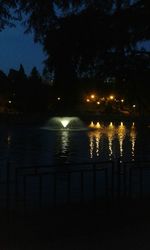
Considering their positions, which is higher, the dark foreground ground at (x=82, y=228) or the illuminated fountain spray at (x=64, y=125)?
the illuminated fountain spray at (x=64, y=125)

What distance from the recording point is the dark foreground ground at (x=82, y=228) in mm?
7941

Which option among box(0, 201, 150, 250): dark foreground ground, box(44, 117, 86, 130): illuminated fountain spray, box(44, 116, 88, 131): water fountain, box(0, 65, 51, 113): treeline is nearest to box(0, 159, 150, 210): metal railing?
box(0, 201, 150, 250): dark foreground ground

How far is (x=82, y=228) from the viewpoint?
9336 millimetres

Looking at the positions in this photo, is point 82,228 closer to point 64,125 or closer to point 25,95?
point 64,125

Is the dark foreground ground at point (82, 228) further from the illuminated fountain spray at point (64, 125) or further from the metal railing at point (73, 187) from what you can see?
the illuminated fountain spray at point (64, 125)

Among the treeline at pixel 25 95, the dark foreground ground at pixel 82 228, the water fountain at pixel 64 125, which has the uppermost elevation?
the treeline at pixel 25 95

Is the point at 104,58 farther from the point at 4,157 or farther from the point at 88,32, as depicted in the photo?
the point at 4,157

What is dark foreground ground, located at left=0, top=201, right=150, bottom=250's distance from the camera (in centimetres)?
794

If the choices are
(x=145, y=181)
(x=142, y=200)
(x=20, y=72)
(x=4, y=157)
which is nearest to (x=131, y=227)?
(x=142, y=200)

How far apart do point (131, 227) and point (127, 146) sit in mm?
27005

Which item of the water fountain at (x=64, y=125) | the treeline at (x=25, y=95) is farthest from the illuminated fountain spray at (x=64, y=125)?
the treeline at (x=25, y=95)

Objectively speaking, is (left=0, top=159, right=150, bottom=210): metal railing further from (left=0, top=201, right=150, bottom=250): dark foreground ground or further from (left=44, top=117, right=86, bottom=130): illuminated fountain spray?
(left=44, top=117, right=86, bottom=130): illuminated fountain spray

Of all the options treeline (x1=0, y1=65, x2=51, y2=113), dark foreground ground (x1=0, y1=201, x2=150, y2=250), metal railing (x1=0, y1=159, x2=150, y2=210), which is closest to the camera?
dark foreground ground (x1=0, y1=201, x2=150, y2=250)

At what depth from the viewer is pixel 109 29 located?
10.6 metres
